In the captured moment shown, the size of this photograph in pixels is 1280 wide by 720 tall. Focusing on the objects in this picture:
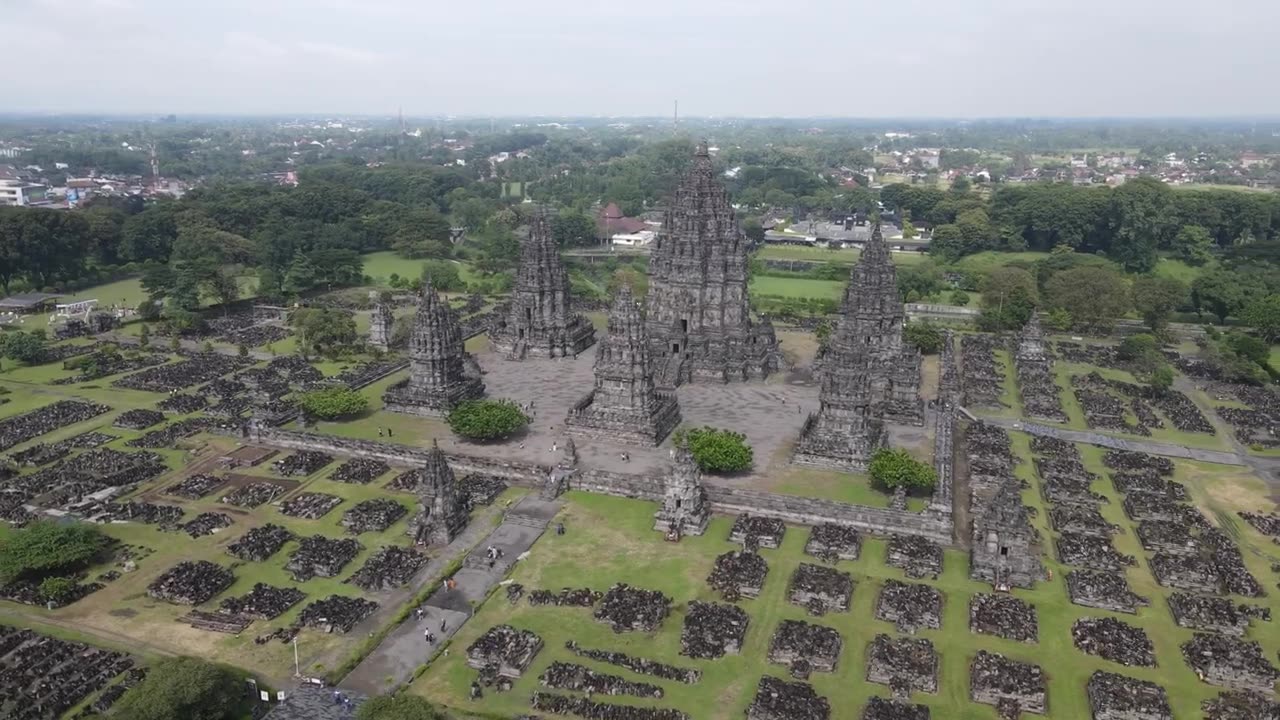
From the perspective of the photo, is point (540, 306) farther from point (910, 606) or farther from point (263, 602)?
point (910, 606)

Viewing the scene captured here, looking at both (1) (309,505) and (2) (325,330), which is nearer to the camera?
(1) (309,505)

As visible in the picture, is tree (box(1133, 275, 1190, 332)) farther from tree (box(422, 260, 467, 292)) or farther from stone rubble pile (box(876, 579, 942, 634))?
tree (box(422, 260, 467, 292))

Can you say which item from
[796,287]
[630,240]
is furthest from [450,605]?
[630,240]

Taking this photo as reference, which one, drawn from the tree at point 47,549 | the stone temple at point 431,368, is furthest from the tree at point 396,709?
the stone temple at point 431,368

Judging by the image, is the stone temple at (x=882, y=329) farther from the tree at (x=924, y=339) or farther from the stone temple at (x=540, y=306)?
the stone temple at (x=540, y=306)

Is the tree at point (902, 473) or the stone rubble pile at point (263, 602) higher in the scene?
the tree at point (902, 473)
